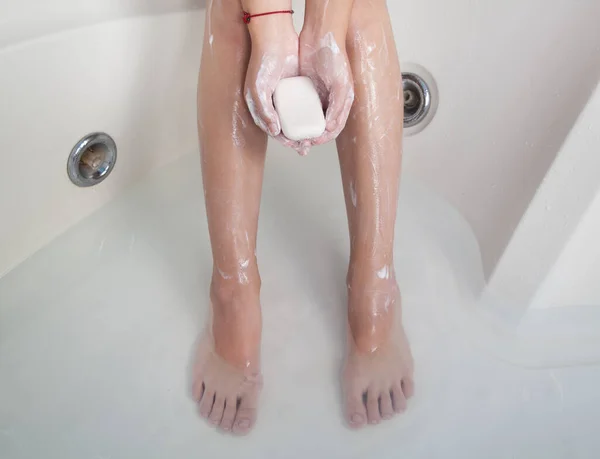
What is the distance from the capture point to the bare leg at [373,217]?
2.06 feet

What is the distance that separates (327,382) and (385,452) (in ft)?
0.39

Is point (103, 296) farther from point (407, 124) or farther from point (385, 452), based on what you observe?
point (407, 124)

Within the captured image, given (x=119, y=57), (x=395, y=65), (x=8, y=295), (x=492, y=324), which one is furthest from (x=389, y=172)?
(x=8, y=295)

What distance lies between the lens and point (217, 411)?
71 cm

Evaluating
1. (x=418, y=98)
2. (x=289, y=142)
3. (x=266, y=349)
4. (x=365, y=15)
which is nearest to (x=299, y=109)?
(x=289, y=142)

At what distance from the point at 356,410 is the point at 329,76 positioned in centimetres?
42

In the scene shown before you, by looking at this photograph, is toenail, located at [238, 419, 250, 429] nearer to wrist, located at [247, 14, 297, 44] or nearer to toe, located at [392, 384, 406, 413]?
toe, located at [392, 384, 406, 413]

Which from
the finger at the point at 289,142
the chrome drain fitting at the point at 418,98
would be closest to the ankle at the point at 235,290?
the finger at the point at 289,142

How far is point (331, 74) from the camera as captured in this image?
22.7 inches

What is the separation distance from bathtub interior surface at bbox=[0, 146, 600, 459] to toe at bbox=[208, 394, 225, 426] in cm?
2

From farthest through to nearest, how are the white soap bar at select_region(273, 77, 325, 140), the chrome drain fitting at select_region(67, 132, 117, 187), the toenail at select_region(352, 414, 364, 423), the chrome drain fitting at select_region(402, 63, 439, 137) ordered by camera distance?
the chrome drain fitting at select_region(402, 63, 439, 137) → the chrome drain fitting at select_region(67, 132, 117, 187) → the toenail at select_region(352, 414, 364, 423) → the white soap bar at select_region(273, 77, 325, 140)

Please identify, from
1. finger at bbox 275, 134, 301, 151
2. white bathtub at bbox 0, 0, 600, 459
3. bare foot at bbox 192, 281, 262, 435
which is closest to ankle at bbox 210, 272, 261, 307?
bare foot at bbox 192, 281, 262, 435

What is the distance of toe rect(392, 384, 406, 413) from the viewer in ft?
2.33

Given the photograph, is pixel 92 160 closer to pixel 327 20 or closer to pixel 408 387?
pixel 327 20
